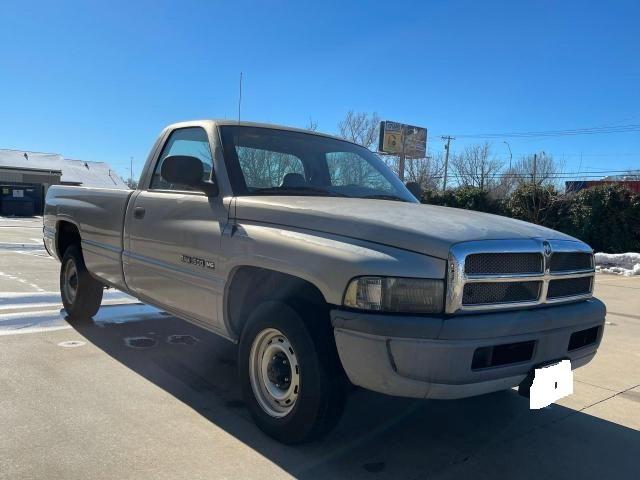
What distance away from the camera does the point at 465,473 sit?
10.1 ft

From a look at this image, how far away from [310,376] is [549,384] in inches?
52.5

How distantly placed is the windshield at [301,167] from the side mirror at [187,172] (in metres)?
0.20

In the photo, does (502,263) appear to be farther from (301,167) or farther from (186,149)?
(186,149)

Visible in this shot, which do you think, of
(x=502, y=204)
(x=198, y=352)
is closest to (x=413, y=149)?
(x=502, y=204)

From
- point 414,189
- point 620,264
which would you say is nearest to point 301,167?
point 414,189

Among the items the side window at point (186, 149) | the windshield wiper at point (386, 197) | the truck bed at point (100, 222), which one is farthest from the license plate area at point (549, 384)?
the truck bed at point (100, 222)

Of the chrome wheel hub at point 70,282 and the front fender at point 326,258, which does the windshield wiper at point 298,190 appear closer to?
the front fender at point 326,258

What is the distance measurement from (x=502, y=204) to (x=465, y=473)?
70.9ft

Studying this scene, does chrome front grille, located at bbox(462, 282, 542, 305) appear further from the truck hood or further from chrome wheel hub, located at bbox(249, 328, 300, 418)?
chrome wheel hub, located at bbox(249, 328, 300, 418)

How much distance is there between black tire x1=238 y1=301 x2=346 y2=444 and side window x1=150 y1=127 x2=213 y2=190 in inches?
57.3

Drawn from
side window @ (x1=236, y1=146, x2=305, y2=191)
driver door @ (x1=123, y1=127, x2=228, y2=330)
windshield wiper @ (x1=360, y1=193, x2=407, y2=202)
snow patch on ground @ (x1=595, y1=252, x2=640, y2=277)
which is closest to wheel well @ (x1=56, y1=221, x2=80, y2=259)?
driver door @ (x1=123, y1=127, x2=228, y2=330)

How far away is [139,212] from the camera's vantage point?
4617 millimetres

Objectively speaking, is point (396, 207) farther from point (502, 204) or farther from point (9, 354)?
point (502, 204)

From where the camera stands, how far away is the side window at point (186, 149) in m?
4.15
